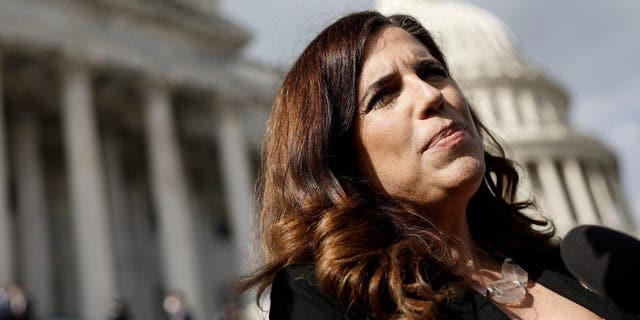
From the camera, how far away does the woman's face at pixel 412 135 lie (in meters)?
2.93

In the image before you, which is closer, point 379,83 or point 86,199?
point 379,83

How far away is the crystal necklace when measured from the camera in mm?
2844

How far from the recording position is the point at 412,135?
2.99m

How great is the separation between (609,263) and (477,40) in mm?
91263

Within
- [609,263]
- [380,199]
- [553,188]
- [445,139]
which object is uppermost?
[445,139]

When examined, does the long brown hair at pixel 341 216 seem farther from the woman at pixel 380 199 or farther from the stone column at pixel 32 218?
the stone column at pixel 32 218

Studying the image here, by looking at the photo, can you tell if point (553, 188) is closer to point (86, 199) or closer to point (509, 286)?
point (86, 199)

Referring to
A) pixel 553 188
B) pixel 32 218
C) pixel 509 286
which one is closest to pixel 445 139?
pixel 509 286

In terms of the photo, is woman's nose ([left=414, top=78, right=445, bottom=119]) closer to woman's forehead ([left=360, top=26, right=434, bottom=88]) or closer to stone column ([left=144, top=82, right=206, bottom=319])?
woman's forehead ([left=360, top=26, right=434, bottom=88])

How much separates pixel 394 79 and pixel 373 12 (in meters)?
0.61

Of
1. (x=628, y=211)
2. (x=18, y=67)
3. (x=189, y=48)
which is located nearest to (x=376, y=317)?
(x=18, y=67)

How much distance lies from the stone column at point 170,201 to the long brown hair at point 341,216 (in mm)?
28435

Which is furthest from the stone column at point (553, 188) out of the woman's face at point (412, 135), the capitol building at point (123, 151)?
the woman's face at point (412, 135)

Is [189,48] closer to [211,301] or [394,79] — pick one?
[211,301]
